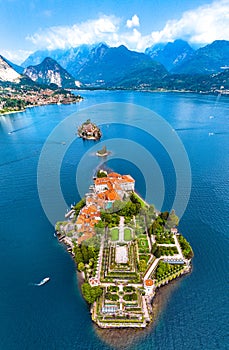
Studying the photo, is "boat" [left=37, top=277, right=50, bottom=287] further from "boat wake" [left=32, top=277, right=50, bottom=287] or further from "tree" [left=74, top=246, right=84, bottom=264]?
"tree" [left=74, top=246, right=84, bottom=264]

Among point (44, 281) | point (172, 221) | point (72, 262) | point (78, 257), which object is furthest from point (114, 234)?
point (44, 281)

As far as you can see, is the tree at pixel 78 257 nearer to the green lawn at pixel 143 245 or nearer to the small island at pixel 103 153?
the green lawn at pixel 143 245

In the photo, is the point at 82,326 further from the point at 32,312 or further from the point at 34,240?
the point at 34,240

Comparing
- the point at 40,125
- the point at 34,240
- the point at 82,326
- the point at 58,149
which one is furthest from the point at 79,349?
the point at 40,125

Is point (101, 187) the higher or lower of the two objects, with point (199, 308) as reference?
higher

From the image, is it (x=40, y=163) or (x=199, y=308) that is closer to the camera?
(x=199, y=308)

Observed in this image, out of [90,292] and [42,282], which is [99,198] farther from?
[90,292]
